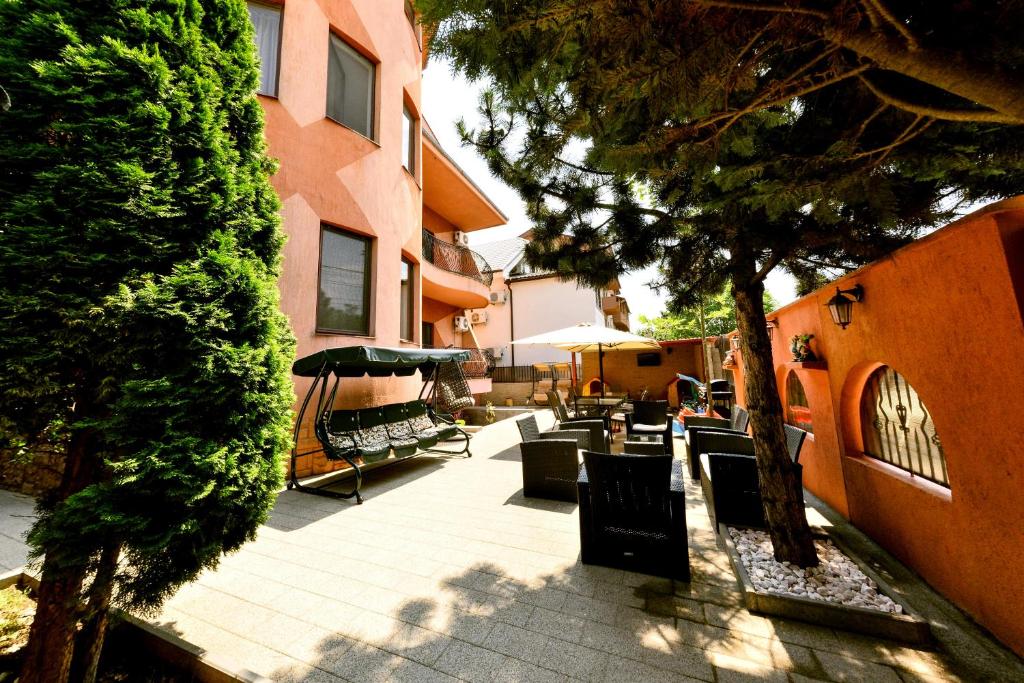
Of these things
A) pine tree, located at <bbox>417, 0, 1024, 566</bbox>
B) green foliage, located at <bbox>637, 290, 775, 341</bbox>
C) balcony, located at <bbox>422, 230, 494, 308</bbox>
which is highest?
green foliage, located at <bbox>637, 290, 775, 341</bbox>

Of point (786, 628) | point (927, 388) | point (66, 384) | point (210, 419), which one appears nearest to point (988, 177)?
point (927, 388)

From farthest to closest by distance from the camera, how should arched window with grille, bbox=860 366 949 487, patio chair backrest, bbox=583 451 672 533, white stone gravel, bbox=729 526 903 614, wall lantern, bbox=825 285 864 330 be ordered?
wall lantern, bbox=825 285 864 330 < patio chair backrest, bbox=583 451 672 533 < arched window with grille, bbox=860 366 949 487 < white stone gravel, bbox=729 526 903 614

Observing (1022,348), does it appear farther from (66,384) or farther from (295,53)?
(295,53)

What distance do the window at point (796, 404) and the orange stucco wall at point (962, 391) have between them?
183cm

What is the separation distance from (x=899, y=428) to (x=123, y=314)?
571cm

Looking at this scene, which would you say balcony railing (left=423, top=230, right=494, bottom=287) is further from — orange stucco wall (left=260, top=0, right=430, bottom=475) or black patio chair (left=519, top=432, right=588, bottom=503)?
black patio chair (left=519, top=432, right=588, bottom=503)

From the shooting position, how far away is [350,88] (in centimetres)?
672

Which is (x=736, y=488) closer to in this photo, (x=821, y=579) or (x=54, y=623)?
(x=821, y=579)

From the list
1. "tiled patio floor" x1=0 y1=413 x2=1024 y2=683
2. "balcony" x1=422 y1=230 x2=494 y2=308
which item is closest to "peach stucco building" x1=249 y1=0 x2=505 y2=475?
"balcony" x1=422 y1=230 x2=494 y2=308

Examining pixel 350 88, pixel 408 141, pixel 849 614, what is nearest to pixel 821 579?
pixel 849 614

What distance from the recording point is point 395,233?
23.9ft

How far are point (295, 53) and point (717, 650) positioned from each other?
9.06 m

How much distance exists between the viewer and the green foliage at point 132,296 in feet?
5.38

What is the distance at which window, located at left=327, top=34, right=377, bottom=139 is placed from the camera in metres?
6.44
